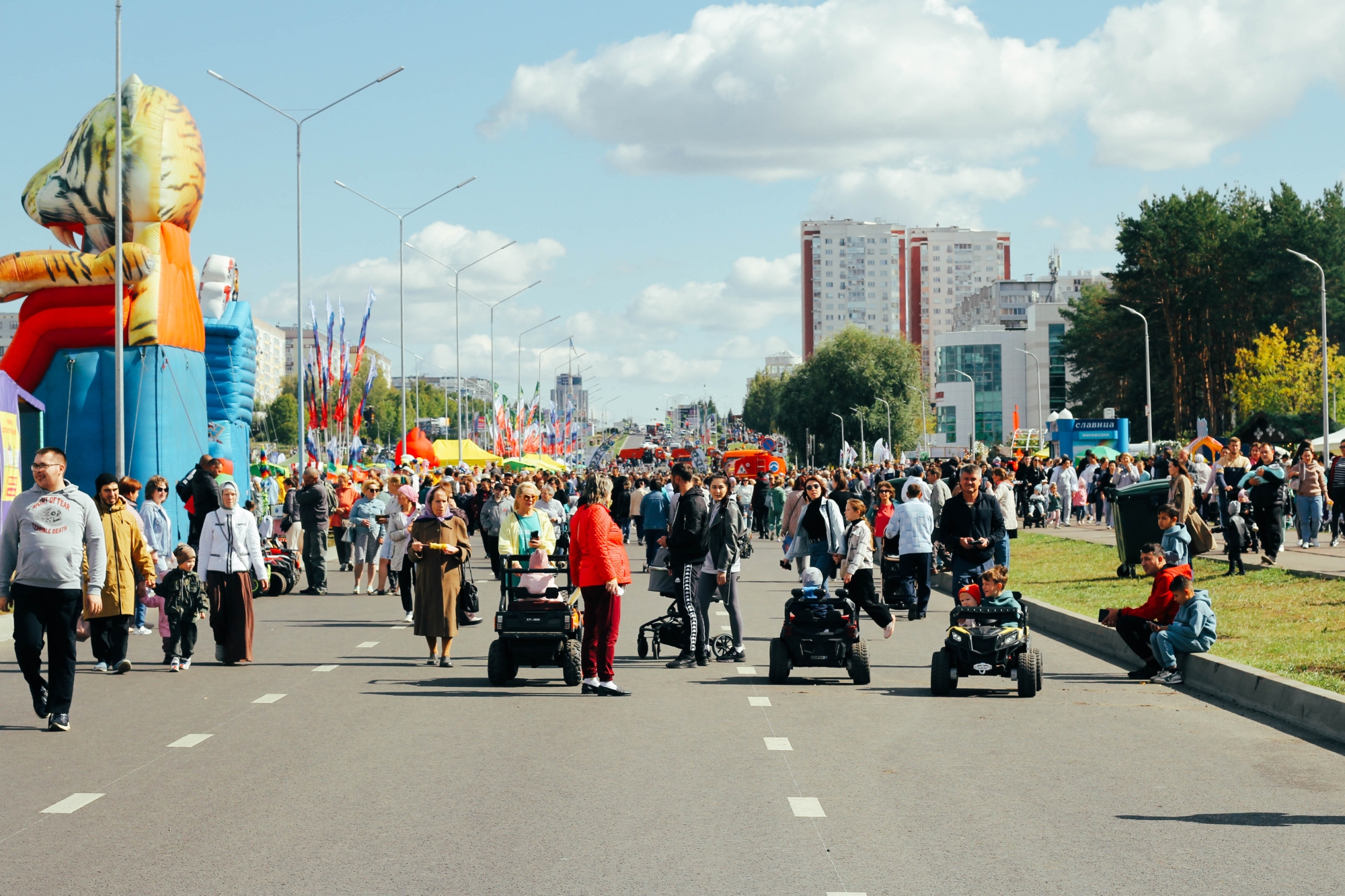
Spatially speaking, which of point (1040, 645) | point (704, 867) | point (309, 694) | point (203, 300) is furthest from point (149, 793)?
point (203, 300)

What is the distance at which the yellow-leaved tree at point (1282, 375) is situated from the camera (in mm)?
65500

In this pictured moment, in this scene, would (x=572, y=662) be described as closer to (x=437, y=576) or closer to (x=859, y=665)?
(x=437, y=576)

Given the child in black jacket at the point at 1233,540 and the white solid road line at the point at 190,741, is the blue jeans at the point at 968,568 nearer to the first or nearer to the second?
the child in black jacket at the point at 1233,540

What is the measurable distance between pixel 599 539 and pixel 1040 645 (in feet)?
18.3

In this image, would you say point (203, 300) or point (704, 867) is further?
point (203, 300)

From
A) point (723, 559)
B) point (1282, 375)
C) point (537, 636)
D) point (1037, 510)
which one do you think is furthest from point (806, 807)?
point (1282, 375)

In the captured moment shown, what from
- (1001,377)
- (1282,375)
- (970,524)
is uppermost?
(1001,377)

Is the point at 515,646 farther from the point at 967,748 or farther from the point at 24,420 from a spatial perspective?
the point at 24,420

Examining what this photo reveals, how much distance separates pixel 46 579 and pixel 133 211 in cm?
2230

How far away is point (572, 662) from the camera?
11766mm

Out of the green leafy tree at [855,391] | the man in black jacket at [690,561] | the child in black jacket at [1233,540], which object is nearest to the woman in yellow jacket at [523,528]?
the man in black jacket at [690,561]

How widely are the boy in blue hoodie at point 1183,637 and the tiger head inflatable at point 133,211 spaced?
2176 cm

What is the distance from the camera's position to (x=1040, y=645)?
579 inches

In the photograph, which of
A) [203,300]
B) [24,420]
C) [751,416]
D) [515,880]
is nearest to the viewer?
[515,880]
